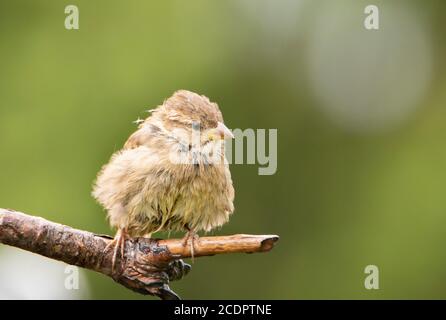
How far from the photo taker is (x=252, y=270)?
27.5ft

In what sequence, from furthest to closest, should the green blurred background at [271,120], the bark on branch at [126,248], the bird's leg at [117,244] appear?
the green blurred background at [271,120], the bird's leg at [117,244], the bark on branch at [126,248]

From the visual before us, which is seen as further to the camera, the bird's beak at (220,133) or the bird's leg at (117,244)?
the bird's beak at (220,133)

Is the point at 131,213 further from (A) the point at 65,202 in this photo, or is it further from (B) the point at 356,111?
(B) the point at 356,111

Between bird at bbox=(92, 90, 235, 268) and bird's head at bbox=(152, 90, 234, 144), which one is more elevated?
bird's head at bbox=(152, 90, 234, 144)

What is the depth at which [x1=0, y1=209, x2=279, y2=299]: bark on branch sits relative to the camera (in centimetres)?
481

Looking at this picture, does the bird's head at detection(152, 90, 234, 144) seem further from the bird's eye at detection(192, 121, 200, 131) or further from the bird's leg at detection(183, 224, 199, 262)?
the bird's leg at detection(183, 224, 199, 262)

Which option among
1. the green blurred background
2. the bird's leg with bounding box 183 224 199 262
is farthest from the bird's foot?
the green blurred background

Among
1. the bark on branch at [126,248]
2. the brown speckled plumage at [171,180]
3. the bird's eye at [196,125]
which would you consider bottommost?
the bark on branch at [126,248]

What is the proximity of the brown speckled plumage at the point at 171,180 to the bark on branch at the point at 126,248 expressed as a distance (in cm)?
25

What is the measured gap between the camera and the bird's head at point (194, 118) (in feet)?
18.1

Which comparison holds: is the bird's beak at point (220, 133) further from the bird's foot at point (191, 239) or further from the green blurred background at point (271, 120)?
the green blurred background at point (271, 120)

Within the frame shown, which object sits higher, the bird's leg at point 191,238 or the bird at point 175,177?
the bird at point 175,177

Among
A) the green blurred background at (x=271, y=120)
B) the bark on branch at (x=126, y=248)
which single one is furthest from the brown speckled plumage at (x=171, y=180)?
the green blurred background at (x=271, y=120)

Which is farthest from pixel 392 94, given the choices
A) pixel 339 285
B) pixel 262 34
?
pixel 339 285
